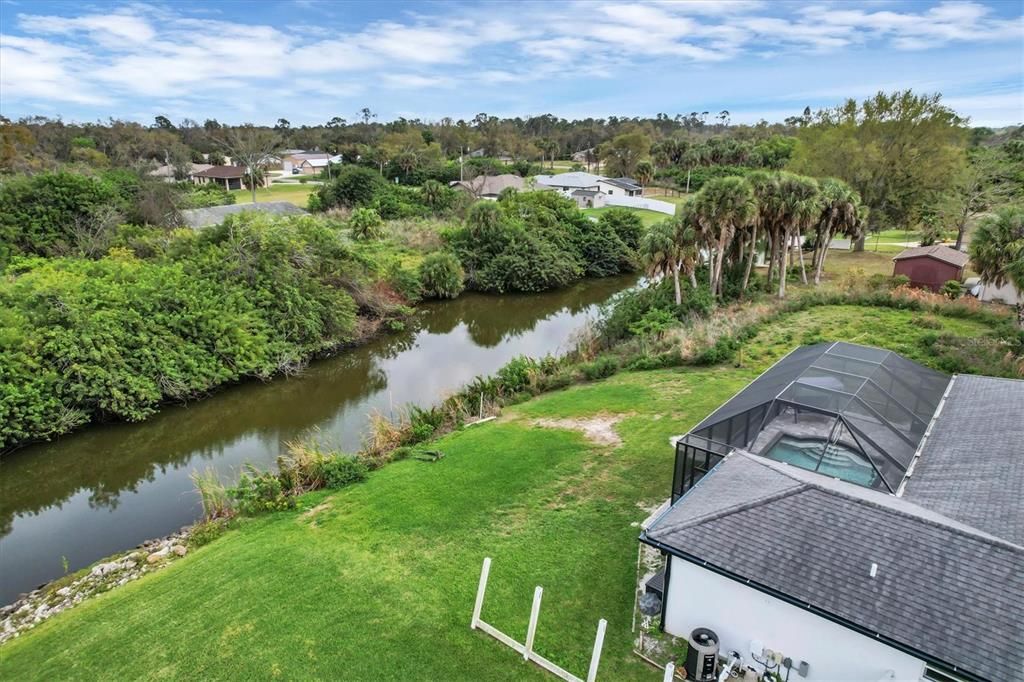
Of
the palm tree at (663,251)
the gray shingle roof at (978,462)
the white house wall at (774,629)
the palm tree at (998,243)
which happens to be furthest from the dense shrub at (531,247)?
the white house wall at (774,629)

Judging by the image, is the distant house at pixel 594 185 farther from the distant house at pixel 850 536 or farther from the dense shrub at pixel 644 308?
the distant house at pixel 850 536

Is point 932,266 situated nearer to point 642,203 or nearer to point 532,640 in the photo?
point 532,640

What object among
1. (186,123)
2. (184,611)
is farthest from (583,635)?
(186,123)

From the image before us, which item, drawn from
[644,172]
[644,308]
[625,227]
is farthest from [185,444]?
→ [644,172]

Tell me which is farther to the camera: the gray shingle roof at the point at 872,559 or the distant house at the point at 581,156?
the distant house at the point at 581,156

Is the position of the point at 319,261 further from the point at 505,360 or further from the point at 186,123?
the point at 186,123

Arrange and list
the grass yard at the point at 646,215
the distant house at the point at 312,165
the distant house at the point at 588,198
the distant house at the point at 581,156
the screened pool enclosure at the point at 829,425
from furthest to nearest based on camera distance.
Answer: the distant house at the point at 581,156
the distant house at the point at 312,165
the distant house at the point at 588,198
the grass yard at the point at 646,215
the screened pool enclosure at the point at 829,425
